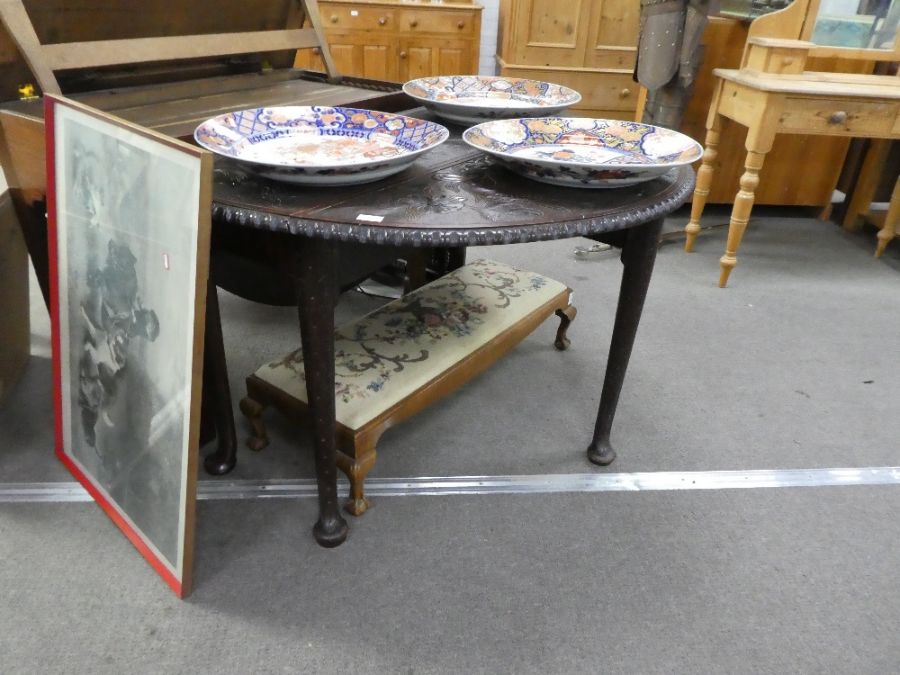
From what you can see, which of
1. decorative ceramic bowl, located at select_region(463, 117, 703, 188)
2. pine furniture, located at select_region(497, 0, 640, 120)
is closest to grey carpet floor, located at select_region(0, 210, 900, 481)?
decorative ceramic bowl, located at select_region(463, 117, 703, 188)

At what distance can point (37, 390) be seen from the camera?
5.30 ft

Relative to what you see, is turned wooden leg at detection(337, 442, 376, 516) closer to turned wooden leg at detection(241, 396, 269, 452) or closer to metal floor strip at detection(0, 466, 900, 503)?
metal floor strip at detection(0, 466, 900, 503)

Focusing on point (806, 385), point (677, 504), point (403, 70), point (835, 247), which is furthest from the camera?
point (403, 70)

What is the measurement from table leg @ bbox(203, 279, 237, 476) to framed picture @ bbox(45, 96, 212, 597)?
139mm

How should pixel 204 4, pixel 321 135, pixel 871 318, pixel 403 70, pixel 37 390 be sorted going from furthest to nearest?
pixel 403 70 < pixel 871 318 < pixel 37 390 < pixel 204 4 < pixel 321 135

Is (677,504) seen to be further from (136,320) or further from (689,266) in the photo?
(689,266)

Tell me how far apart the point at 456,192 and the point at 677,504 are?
84 centimetres

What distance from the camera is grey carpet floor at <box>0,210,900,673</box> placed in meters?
1.05

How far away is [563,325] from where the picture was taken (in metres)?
1.90

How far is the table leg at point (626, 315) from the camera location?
1.19 m

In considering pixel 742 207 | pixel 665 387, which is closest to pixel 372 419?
pixel 665 387

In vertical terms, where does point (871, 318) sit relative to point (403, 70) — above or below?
below

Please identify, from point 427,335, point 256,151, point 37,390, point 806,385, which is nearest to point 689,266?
point 806,385

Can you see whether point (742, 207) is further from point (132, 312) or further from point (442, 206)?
point (132, 312)
